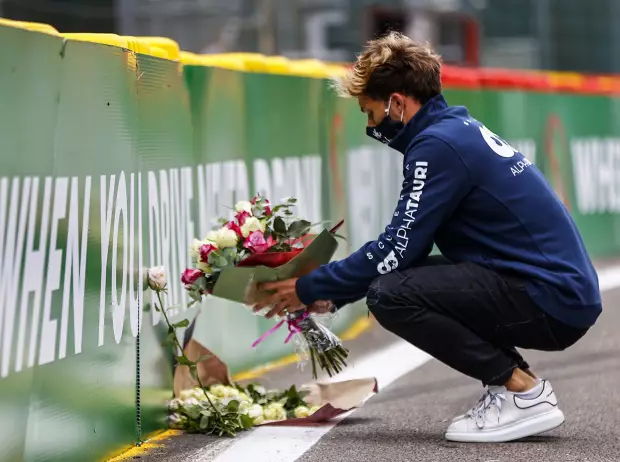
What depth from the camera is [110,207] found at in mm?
5230

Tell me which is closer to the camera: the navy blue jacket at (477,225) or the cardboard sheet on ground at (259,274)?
the navy blue jacket at (477,225)

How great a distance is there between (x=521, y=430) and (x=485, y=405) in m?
0.16

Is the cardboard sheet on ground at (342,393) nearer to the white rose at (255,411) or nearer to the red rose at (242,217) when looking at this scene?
the white rose at (255,411)

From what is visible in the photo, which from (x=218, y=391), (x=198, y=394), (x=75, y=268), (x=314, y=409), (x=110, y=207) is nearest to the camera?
(x=75, y=268)

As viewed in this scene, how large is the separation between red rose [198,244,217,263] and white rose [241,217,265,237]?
0.14 m

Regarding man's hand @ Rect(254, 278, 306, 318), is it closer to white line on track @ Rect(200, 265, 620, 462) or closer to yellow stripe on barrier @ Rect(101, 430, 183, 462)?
white line on track @ Rect(200, 265, 620, 462)

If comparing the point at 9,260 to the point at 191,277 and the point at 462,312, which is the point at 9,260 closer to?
the point at 191,277

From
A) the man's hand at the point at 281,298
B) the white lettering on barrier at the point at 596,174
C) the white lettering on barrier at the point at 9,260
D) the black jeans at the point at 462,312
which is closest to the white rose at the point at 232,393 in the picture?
the man's hand at the point at 281,298

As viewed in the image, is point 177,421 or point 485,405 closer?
point 485,405

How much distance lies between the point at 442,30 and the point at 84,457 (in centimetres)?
1206

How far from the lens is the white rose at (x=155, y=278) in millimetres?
5621

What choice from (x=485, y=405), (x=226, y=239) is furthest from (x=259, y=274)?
(x=485, y=405)

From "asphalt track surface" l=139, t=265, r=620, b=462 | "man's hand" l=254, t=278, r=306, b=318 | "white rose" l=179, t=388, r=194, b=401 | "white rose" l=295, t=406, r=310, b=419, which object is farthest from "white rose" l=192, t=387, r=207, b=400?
"man's hand" l=254, t=278, r=306, b=318

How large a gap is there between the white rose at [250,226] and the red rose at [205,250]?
0.14m
